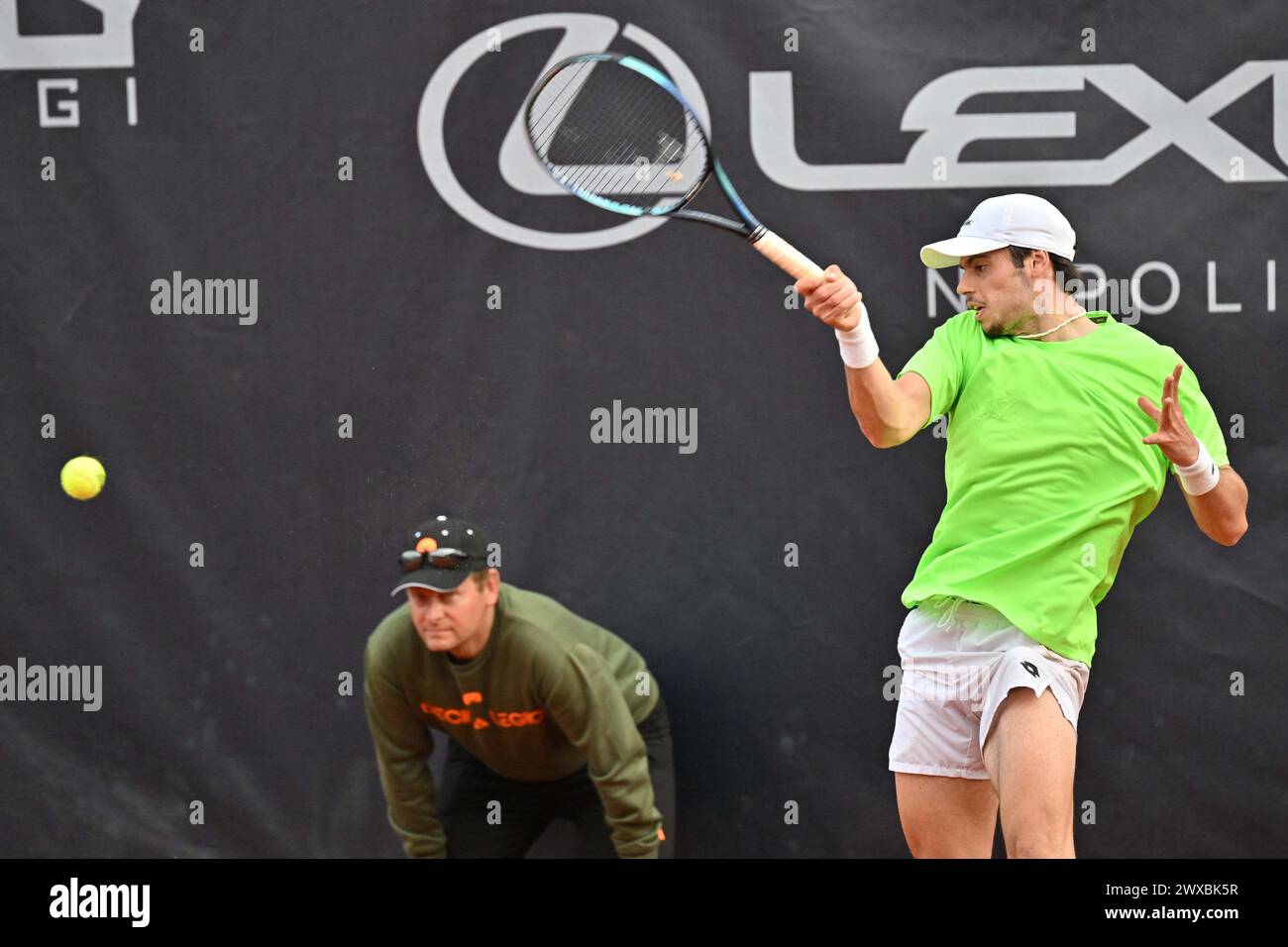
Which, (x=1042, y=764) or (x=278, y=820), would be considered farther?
(x=278, y=820)

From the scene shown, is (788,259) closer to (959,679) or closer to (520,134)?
(959,679)

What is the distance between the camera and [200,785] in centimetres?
389

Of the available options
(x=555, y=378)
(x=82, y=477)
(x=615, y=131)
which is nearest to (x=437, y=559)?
(x=555, y=378)

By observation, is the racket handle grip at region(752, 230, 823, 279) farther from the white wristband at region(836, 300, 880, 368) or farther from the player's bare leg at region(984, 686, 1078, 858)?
the player's bare leg at region(984, 686, 1078, 858)

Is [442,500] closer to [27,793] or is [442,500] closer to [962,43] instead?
[27,793]

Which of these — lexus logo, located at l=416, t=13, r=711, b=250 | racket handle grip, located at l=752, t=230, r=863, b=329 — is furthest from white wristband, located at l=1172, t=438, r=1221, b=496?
lexus logo, located at l=416, t=13, r=711, b=250

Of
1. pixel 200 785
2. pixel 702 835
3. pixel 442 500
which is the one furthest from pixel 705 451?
pixel 200 785

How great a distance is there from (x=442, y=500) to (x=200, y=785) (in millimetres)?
916

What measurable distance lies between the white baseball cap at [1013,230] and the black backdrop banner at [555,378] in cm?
76

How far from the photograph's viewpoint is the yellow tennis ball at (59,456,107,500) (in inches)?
150

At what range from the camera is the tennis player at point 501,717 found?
3.59m

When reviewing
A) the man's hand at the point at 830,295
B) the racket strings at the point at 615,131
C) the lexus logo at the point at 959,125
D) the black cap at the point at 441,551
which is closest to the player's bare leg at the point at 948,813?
the man's hand at the point at 830,295

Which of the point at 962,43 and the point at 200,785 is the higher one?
the point at 962,43

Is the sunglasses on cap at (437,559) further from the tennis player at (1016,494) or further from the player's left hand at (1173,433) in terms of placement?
the player's left hand at (1173,433)
